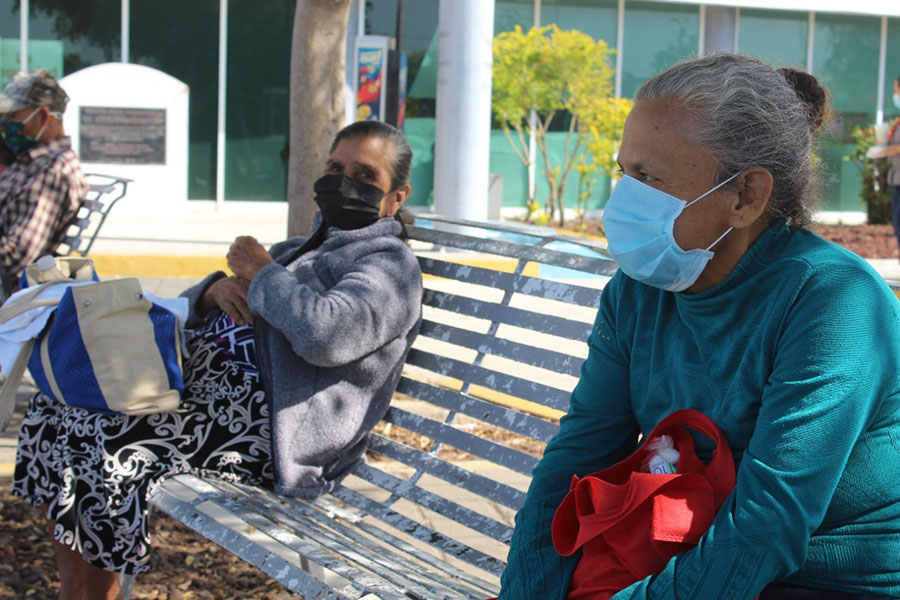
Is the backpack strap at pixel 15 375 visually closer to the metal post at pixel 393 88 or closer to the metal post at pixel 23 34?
the metal post at pixel 393 88

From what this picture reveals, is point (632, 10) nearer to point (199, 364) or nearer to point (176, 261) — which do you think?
point (176, 261)

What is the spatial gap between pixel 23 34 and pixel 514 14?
725 cm

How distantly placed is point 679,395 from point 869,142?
16960 millimetres

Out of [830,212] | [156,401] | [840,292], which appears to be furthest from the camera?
[830,212]

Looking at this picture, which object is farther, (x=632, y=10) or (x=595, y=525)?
(x=632, y=10)

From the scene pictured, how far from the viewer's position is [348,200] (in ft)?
11.7

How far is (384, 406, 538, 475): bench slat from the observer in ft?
10.2

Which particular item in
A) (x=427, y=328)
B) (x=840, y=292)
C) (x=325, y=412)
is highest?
(x=840, y=292)

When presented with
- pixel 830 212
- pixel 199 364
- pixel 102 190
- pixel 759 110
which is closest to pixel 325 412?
pixel 199 364

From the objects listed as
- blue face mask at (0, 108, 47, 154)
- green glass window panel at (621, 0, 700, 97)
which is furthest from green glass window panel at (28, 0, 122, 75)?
blue face mask at (0, 108, 47, 154)

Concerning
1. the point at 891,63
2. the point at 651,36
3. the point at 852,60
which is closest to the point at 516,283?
the point at 651,36

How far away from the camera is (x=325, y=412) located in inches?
133

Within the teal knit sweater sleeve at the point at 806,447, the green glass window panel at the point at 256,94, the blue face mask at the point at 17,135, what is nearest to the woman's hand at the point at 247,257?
the teal knit sweater sleeve at the point at 806,447

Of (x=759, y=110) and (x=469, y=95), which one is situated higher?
(x=469, y=95)
